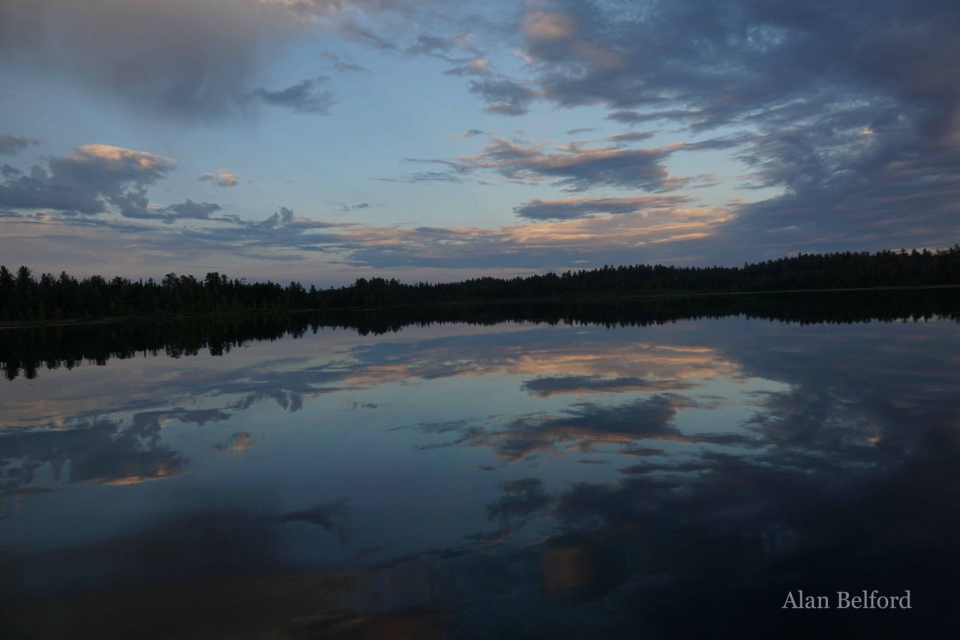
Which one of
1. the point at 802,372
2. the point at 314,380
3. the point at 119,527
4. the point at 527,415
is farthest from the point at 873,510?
the point at 314,380

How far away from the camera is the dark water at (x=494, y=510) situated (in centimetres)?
652

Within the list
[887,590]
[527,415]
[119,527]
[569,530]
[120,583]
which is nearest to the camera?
[887,590]

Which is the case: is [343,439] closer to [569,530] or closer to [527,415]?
[527,415]

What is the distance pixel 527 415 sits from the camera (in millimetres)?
16625

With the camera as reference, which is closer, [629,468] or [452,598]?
[452,598]

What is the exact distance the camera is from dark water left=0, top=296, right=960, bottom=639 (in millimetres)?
A: 6516

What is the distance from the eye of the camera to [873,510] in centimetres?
869

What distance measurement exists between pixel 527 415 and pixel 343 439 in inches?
209

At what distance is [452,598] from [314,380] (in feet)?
65.3

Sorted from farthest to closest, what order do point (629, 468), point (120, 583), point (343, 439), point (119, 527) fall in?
1. point (343, 439)
2. point (629, 468)
3. point (119, 527)
4. point (120, 583)

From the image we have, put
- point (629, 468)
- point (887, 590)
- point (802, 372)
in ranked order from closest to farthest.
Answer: point (887, 590) < point (629, 468) < point (802, 372)

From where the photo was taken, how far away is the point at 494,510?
9.41 m

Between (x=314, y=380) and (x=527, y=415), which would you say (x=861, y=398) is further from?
(x=314, y=380)

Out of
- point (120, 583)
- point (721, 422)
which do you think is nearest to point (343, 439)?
point (120, 583)
